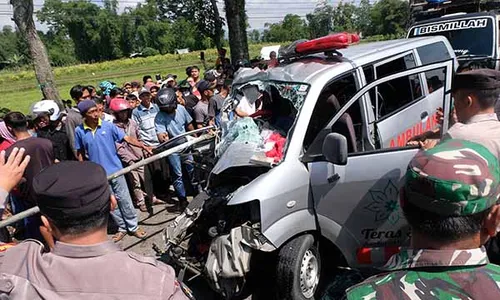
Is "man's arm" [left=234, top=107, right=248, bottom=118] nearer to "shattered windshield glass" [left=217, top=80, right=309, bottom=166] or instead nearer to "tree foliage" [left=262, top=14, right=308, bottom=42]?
"shattered windshield glass" [left=217, top=80, right=309, bottom=166]

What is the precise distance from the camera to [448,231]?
3.71 feet

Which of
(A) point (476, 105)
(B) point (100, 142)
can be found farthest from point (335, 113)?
(B) point (100, 142)

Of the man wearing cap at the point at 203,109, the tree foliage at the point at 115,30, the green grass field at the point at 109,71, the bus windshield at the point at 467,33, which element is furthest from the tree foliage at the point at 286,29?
the man wearing cap at the point at 203,109

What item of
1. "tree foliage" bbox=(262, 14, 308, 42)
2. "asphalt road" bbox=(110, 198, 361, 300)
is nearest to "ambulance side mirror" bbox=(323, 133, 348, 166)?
"asphalt road" bbox=(110, 198, 361, 300)

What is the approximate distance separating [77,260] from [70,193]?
0.74ft

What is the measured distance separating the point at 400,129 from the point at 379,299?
10.2 ft

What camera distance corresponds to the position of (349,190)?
3.28 meters

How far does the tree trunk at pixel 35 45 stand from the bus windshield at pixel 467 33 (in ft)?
24.3

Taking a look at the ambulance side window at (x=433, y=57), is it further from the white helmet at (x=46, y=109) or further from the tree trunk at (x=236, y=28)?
the tree trunk at (x=236, y=28)

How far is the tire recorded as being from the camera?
3217mm

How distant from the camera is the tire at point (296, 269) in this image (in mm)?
3217

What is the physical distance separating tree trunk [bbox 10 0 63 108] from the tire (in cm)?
612

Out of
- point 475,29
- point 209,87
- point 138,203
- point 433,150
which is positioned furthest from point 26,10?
point 475,29

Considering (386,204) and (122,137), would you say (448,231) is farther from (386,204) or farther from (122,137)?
(122,137)
